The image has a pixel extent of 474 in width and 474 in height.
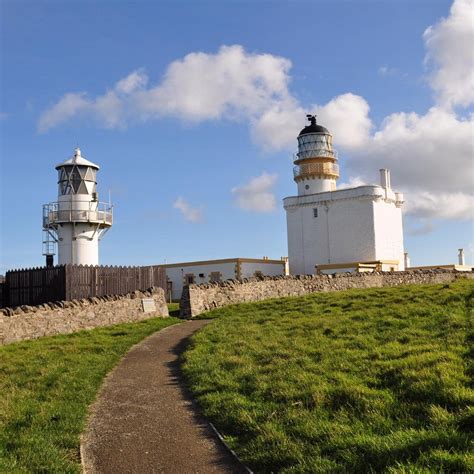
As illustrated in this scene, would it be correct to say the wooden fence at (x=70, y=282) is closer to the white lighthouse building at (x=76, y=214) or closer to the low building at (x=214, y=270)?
the white lighthouse building at (x=76, y=214)

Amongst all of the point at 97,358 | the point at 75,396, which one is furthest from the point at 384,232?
the point at 75,396

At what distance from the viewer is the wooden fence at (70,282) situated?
22.7 m

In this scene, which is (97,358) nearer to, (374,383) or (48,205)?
(374,383)

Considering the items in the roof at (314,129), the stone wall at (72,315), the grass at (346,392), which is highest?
the roof at (314,129)

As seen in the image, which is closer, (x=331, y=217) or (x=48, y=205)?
(x=48, y=205)

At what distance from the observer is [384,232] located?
134ft

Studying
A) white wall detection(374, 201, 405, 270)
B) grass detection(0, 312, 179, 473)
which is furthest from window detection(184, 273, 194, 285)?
grass detection(0, 312, 179, 473)

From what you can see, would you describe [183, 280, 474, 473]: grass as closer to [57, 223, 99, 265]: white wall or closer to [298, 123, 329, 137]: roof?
[57, 223, 99, 265]: white wall

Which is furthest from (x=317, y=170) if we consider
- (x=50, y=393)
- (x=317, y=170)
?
(x=50, y=393)

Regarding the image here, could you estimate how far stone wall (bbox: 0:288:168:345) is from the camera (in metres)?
14.8

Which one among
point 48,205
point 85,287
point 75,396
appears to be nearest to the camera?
point 75,396

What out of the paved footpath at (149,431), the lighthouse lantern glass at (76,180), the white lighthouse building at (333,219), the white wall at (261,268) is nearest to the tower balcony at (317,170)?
the white lighthouse building at (333,219)

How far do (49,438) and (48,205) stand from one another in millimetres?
26007

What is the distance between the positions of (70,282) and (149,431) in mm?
16783
